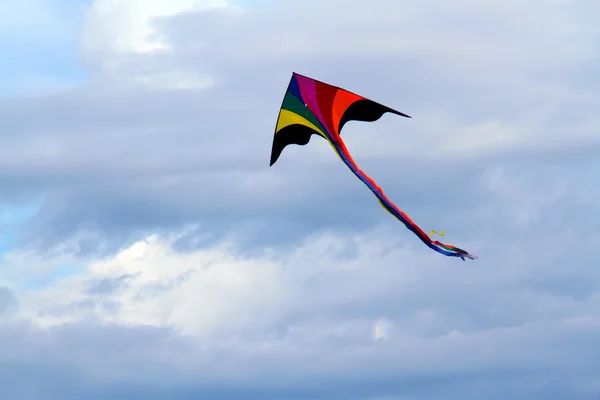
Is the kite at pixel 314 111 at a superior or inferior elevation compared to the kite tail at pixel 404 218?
superior

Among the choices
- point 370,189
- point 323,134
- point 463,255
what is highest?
point 323,134

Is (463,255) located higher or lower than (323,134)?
lower

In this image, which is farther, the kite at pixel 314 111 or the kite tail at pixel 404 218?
the kite at pixel 314 111

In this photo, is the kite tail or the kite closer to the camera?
the kite tail

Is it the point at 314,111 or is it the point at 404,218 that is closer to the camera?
the point at 404,218

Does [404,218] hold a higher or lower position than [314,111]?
lower

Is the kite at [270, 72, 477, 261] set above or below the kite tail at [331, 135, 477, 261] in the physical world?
above

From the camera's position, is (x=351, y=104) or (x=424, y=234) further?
(x=351, y=104)

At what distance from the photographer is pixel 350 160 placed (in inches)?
1537

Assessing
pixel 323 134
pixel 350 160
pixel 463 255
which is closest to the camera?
pixel 463 255

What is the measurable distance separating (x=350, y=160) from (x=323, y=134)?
4623 millimetres

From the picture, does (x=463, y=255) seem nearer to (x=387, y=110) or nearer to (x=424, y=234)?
(x=424, y=234)

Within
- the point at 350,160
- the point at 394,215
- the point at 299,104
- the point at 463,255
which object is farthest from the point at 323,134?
the point at 463,255

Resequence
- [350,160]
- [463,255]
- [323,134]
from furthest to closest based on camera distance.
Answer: [323,134] → [350,160] → [463,255]
